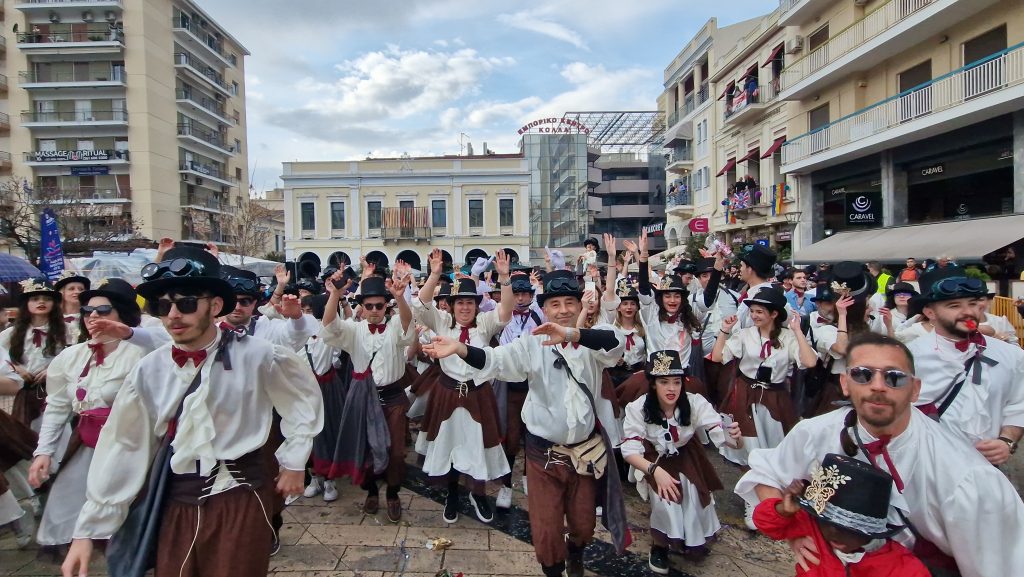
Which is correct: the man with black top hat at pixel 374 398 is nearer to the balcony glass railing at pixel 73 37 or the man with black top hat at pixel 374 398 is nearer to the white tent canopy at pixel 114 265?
the white tent canopy at pixel 114 265

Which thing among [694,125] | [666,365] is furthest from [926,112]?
[694,125]

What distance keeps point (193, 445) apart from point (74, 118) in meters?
45.2

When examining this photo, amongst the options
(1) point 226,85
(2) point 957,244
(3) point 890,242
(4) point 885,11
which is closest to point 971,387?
(2) point 957,244

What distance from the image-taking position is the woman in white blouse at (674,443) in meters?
3.86

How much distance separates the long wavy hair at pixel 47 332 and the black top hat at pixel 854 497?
587cm

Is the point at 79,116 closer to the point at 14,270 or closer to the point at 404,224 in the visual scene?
the point at 404,224

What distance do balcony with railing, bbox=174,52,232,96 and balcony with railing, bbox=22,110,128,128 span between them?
587 cm

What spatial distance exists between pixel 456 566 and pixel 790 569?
2.46 metres

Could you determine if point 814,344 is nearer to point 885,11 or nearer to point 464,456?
point 464,456

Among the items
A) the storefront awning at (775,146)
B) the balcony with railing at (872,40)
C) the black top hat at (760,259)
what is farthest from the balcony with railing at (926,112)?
the black top hat at (760,259)

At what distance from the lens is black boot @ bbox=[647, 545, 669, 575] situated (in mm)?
3883

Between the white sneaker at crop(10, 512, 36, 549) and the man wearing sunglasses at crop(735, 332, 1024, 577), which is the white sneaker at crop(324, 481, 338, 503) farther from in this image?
the man wearing sunglasses at crop(735, 332, 1024, 577)

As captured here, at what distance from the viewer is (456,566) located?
3.96 m

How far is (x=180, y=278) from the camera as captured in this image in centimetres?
253
